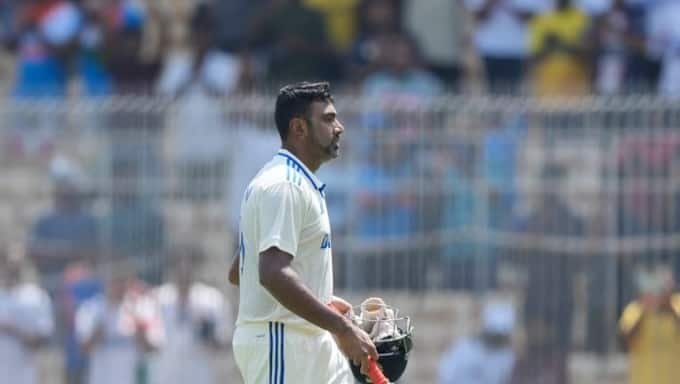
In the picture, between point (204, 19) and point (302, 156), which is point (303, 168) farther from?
point (204, 19)

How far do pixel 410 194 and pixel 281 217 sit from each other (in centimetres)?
583

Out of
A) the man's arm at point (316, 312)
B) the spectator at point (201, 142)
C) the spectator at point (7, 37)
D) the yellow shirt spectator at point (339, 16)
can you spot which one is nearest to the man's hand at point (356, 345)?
the man's arm at point (316, 312)

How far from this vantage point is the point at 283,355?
24.5ft

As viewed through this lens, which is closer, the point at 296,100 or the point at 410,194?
the point at 296,100

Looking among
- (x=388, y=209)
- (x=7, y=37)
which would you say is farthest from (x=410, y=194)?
(x=7, y=37)

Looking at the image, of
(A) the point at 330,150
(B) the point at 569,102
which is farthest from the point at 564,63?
(A) the point at 330,150

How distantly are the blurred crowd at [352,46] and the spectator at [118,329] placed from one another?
4.89 feet

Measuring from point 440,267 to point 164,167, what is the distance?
206 cm

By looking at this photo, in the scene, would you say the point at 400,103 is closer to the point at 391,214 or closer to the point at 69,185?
the point at 391,214

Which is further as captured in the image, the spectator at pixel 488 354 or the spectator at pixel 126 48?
the spectator at pixel 126 48

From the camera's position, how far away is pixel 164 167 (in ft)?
44.0

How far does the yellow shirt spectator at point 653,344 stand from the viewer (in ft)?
40.9

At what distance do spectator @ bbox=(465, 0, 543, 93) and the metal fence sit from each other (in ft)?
4.05

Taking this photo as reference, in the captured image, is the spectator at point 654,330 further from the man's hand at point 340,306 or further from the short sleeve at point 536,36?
the man's hand at point 340,306
